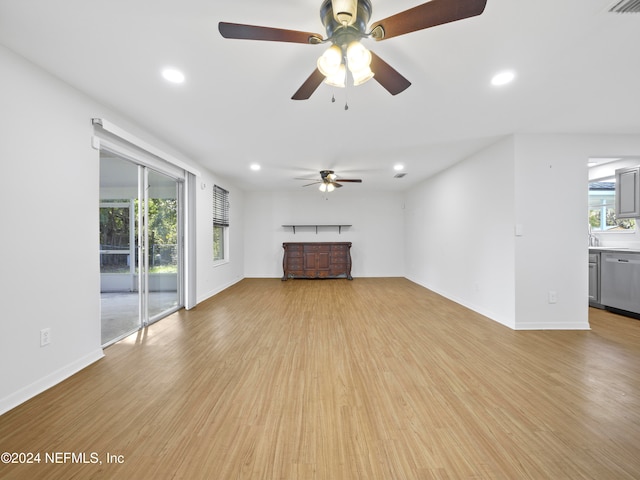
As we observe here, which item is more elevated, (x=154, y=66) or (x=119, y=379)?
(x=154, y=66)

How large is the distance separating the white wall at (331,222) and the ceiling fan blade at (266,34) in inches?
234

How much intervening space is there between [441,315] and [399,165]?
8.55 feet

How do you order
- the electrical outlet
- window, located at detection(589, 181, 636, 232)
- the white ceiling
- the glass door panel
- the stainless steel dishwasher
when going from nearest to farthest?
the white ceiling, the electrical outlet, the glass door panel, the stainless steel dishwasher, window, located at detection(589, 181, 636, 232)

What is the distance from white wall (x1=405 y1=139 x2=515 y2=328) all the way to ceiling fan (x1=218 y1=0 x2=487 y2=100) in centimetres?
276

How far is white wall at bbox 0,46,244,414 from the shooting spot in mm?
1765

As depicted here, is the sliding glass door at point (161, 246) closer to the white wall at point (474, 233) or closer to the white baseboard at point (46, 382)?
the white baseboard at point (46, 382)

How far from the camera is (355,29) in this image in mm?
1354

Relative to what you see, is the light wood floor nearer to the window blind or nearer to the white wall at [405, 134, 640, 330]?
the white wall at [405, 134, 640, 330]

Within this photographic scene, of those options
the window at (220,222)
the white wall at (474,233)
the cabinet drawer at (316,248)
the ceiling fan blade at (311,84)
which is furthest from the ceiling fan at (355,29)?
the cabinet drawer at (316,248)

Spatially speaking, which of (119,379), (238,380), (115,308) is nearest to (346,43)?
(238,380)

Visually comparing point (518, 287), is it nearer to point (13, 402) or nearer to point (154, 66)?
point (154, 66)

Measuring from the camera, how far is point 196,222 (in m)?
4.37

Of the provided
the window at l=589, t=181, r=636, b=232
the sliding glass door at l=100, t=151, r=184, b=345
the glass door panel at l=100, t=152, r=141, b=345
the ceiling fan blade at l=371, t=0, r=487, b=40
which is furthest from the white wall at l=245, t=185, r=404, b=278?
the ceiling fan blade at l=371, t=0, r=487, b=40

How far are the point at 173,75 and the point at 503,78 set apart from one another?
260 cm
